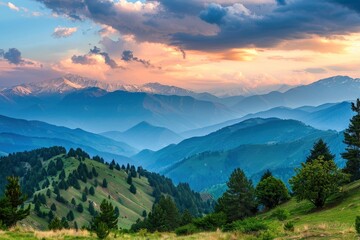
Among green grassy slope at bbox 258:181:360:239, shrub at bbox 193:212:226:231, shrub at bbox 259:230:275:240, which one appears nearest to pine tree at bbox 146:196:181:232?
shrub at bbox 193:212:226:231

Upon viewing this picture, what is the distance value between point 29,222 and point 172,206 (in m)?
Result: 72.2

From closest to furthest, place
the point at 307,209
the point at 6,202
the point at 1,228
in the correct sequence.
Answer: the point at 1,228 → the point at 6,202 → the point at 307,209

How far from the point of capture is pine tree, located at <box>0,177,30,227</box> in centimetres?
4200

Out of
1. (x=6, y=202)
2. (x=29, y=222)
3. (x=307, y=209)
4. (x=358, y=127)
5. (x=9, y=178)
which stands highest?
(x=358, y=127)

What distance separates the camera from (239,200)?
271ft

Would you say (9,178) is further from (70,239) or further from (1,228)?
(70,239)

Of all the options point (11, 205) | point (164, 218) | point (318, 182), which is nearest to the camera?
point (11, 205)

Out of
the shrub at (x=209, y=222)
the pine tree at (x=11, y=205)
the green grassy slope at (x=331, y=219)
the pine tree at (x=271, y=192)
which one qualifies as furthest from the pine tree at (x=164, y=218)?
the pine tree at (x=11, y=205)

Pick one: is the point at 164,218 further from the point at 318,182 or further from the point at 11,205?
the point at 11,205

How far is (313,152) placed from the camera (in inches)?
4023

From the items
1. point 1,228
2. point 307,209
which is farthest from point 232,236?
point 307,209

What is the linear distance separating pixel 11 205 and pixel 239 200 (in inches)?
2031

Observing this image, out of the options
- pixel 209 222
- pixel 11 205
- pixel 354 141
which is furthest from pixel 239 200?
pixel 11 205

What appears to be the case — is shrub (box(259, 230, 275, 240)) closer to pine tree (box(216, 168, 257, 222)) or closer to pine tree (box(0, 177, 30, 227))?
pine tree (box(0, 177, 30, 227))
